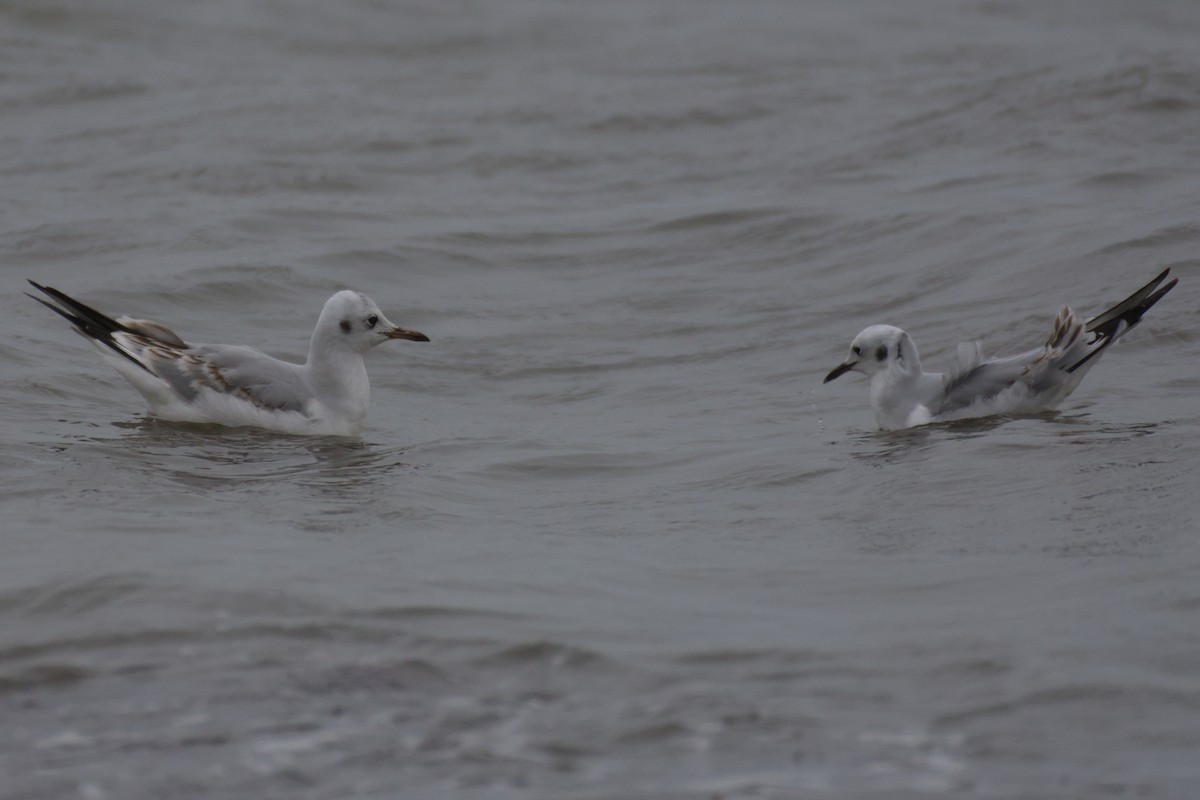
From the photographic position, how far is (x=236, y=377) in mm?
9078

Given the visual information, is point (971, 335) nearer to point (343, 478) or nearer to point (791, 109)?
point (343, 478)

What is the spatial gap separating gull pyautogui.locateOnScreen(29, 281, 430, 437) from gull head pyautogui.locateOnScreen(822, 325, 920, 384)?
2.36 meters

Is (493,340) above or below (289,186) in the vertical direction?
below

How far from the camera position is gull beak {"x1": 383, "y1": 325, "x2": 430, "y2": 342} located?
363 inches

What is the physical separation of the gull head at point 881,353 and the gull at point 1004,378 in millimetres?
10

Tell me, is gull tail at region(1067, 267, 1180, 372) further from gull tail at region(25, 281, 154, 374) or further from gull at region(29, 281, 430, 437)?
gull tail at region(25, 281, 154, 374)

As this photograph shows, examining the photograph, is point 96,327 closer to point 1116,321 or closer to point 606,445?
point 606,445

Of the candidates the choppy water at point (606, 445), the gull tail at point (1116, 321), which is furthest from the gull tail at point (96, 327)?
the gull tail at point (1116, 321)

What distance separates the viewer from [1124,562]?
6168mm

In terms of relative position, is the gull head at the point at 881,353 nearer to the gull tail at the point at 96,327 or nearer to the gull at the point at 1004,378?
the gull at the point at 1004,378

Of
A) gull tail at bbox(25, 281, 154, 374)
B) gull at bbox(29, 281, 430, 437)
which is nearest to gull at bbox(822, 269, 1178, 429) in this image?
gull at bbox(29, 281, 430, 437)

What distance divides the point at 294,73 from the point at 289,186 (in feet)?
Answer: 17.5

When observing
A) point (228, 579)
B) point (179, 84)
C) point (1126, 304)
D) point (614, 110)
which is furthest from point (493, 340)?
point (179, 84)

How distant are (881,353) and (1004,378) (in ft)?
2.25
